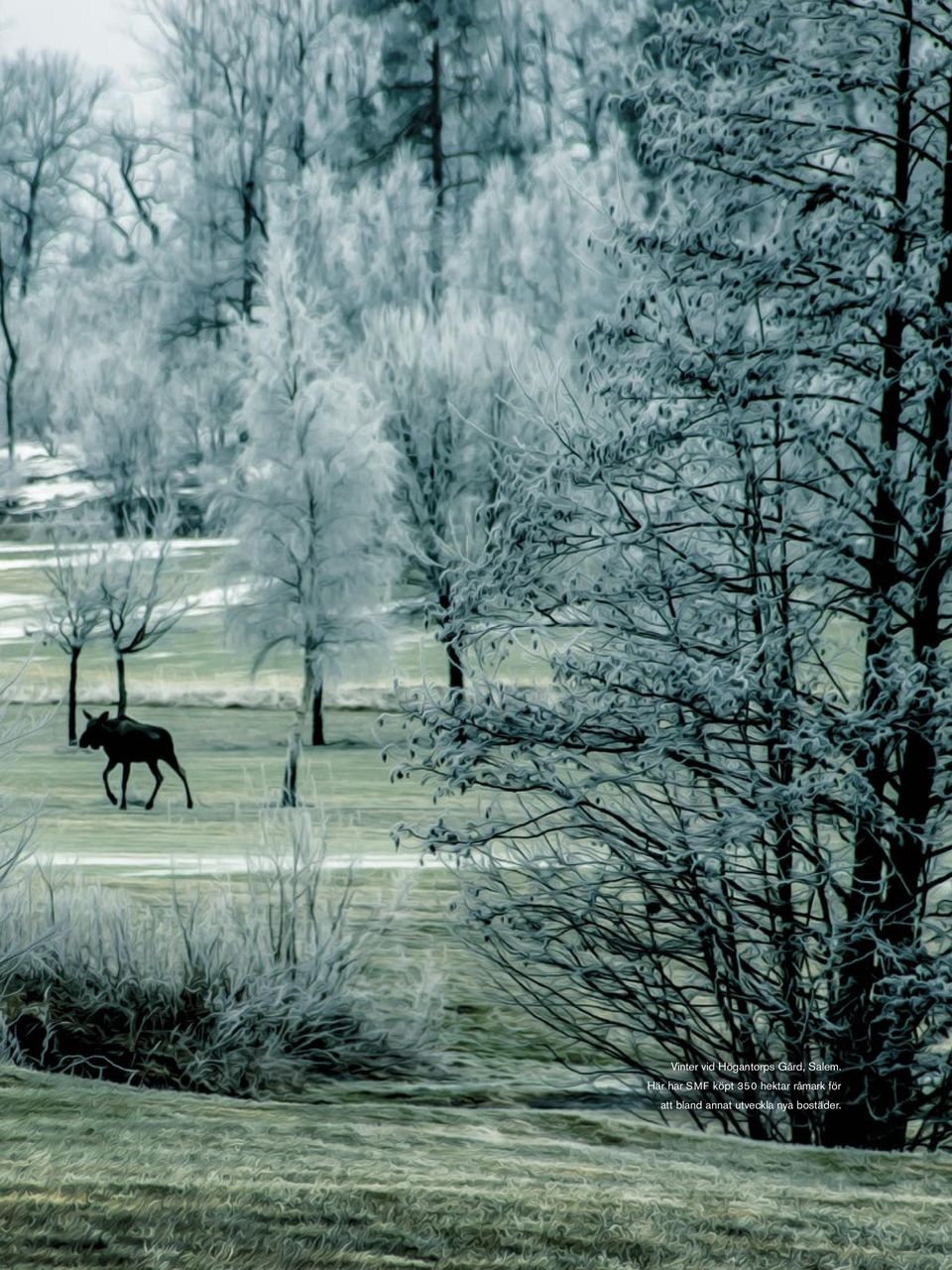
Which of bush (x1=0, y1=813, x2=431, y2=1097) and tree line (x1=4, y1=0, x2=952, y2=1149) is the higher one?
tree line (x1=4, y1=0, x2=952, y2=1149)

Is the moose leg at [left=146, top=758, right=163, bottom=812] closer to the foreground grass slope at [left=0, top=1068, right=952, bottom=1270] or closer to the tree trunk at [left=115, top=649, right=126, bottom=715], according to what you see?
the tree trunk at [left=115, top=649, right=126, bottom=715]

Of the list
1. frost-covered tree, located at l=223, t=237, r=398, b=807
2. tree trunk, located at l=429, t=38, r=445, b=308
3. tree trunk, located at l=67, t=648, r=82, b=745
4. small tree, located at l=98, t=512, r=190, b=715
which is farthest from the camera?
tree trunk, located at l=429, t=38, r=445, b=308

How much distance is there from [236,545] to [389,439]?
4666 millimetres

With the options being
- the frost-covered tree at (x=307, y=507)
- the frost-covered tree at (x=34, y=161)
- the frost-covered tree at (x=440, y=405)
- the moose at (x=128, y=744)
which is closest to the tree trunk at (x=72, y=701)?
the frost-covered tree at (x=307, y=507)

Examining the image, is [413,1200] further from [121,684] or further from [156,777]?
[121,684]

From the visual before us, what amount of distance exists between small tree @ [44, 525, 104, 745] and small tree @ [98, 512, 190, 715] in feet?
0.47

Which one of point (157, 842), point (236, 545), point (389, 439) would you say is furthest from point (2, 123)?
point (157, 842)

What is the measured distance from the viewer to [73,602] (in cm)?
2639

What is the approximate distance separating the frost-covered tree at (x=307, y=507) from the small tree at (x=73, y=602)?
2.38 m

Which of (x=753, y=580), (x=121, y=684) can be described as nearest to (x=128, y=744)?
(x=121, y=684)

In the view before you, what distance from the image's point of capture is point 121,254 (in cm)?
4216

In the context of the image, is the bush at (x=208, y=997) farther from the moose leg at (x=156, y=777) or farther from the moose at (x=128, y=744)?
the moose at (x=128, y=744)

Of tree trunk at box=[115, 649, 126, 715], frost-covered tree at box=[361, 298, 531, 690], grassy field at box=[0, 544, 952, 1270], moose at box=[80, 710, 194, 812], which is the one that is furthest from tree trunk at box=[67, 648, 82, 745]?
grassy field at box=[0, 544, 952, 1270]

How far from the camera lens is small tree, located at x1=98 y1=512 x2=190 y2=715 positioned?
26156 millimetres
